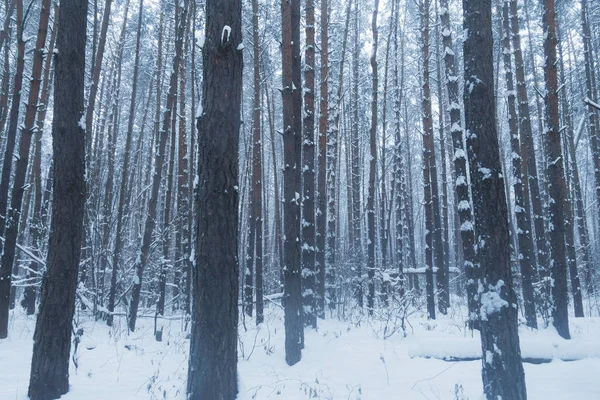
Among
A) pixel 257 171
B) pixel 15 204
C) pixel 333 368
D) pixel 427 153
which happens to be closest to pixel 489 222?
pixel 333 368

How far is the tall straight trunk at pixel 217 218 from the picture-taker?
380cm

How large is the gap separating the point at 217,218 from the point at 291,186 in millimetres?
3756

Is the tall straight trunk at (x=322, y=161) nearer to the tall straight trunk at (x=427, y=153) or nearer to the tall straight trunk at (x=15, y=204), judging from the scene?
the tall straight trunk at (x=427, y=153)

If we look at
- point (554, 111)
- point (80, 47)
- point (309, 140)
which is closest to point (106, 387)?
point (80, 47)

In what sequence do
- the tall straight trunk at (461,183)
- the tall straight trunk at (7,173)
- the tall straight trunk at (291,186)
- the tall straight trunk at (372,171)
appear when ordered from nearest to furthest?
the tall straight trunk at (291,186) → the tall straight trunk at (461,183) → the tall straight trunk at (7,173) → the tall straight trunk at (372,171)

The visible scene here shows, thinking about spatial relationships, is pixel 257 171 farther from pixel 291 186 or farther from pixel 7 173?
pixel 7 173

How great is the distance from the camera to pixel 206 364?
377cm

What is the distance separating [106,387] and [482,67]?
622 centimetres

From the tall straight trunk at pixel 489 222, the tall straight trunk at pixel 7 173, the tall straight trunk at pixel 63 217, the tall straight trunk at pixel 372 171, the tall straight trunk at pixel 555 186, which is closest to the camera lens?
the tall straight trunk at pixel 489 222

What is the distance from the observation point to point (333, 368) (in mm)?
6668

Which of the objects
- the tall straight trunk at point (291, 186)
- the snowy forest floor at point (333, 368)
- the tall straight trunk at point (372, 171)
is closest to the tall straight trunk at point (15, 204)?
the snowy forest floor at point (333, 368)

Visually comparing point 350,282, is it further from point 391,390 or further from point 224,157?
point 224,157

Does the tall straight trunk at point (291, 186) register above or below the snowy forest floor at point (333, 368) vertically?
above

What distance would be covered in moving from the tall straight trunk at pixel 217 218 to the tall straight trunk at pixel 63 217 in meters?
2.04
